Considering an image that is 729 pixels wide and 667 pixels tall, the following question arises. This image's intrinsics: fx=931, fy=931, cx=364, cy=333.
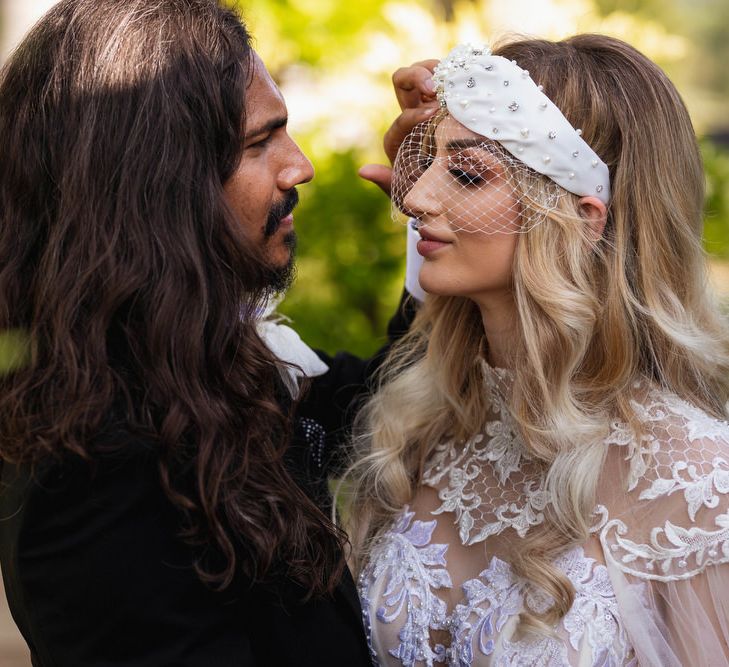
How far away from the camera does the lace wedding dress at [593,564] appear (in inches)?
86.9

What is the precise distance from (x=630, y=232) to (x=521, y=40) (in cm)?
63

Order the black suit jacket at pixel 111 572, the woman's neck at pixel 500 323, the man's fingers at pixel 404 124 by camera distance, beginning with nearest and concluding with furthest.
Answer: the black suit jacket at pixel 111 572 → the woman's neck at pixel 500 323 → the man's fingers at pixel 404 124

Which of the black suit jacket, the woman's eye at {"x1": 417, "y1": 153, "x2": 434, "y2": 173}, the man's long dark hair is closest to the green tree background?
the woman's eye at {"x1": 417, "y1": 153, "x2": 434, "y2": 173}

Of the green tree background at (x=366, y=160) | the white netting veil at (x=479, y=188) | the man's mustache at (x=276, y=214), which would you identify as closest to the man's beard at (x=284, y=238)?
the man's mustache at (x=276, y=214)

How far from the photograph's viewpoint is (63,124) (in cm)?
212

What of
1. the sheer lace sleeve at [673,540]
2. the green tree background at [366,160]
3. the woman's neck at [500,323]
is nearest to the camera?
the sheer lace sleeve at [673,540]

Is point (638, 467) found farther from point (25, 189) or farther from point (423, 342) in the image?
point (25, 189)

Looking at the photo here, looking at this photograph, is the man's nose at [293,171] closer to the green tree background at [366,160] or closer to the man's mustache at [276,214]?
the man's mustache at [276,214]

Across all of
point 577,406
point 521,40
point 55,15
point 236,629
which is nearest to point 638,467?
point 577,406

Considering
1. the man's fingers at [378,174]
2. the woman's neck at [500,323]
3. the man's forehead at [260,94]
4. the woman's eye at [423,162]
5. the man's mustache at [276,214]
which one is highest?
the man's forehead at [260,94]

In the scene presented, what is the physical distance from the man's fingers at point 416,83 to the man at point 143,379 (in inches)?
26.3

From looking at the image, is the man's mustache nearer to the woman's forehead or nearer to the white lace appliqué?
the woman's forehead

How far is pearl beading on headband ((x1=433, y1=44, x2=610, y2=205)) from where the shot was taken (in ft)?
7.88

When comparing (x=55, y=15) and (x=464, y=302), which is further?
(x=464, y=302)
